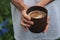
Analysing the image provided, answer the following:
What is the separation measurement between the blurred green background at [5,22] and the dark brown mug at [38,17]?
0.66 m

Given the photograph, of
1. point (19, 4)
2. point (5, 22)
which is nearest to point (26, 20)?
Result: point (19, 4)

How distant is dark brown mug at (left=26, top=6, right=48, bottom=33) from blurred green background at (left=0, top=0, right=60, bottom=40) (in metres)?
0.66

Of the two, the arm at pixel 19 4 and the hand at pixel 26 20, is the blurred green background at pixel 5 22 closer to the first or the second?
the arm at pixel 19 4

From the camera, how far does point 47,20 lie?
1484 millimetres

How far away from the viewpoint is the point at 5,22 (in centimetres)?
217

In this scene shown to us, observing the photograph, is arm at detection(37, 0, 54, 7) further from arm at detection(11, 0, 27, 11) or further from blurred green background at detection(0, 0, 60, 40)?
blurred green background at detection(0, 0, 60, 40)

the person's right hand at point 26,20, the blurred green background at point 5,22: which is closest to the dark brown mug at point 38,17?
the person's right hand at point 26,20

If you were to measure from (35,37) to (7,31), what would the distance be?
55 cm

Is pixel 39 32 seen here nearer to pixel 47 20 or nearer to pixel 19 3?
pixel 47 20

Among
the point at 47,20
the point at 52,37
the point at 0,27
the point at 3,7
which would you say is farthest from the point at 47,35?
the point at 3,7

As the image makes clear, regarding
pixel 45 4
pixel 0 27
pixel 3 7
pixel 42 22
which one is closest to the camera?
pixel 42 22

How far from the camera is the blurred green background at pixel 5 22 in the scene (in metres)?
2.12

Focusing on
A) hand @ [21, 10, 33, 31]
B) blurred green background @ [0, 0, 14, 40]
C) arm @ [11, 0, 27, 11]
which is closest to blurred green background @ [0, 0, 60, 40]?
blurred green background @ [0, 0, 14, 40]

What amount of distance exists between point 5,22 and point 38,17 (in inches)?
31.3
